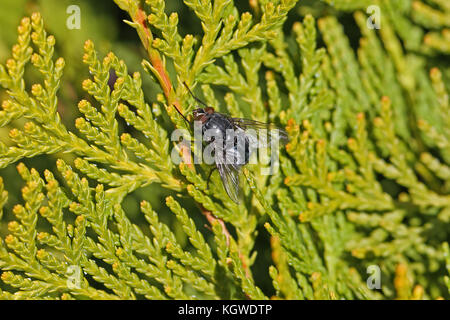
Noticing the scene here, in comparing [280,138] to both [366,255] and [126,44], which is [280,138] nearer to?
[366,255]

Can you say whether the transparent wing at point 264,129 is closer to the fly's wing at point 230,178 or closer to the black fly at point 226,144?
the black fly at point 226,144

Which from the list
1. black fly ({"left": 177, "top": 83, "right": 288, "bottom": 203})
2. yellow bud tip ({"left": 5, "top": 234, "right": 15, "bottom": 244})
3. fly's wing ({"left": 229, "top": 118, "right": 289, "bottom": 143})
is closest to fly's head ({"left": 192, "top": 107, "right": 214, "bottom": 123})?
black fly ({"left": 177, "top": 83, "right": 288, "bottom": 203})

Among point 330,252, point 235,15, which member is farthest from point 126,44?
point 330,252

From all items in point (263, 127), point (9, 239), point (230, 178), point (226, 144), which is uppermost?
point (263, 127)

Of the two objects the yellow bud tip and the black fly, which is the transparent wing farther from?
the yellow bud tip

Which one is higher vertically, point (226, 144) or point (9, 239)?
point (226, 144)

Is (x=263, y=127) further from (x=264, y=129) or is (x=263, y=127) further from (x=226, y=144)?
(x=226, y=144)

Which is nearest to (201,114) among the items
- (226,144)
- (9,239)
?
(226,144)

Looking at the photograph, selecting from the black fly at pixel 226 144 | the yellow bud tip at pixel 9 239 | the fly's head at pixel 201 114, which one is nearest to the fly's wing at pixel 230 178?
the black fly at pixel 226 144
